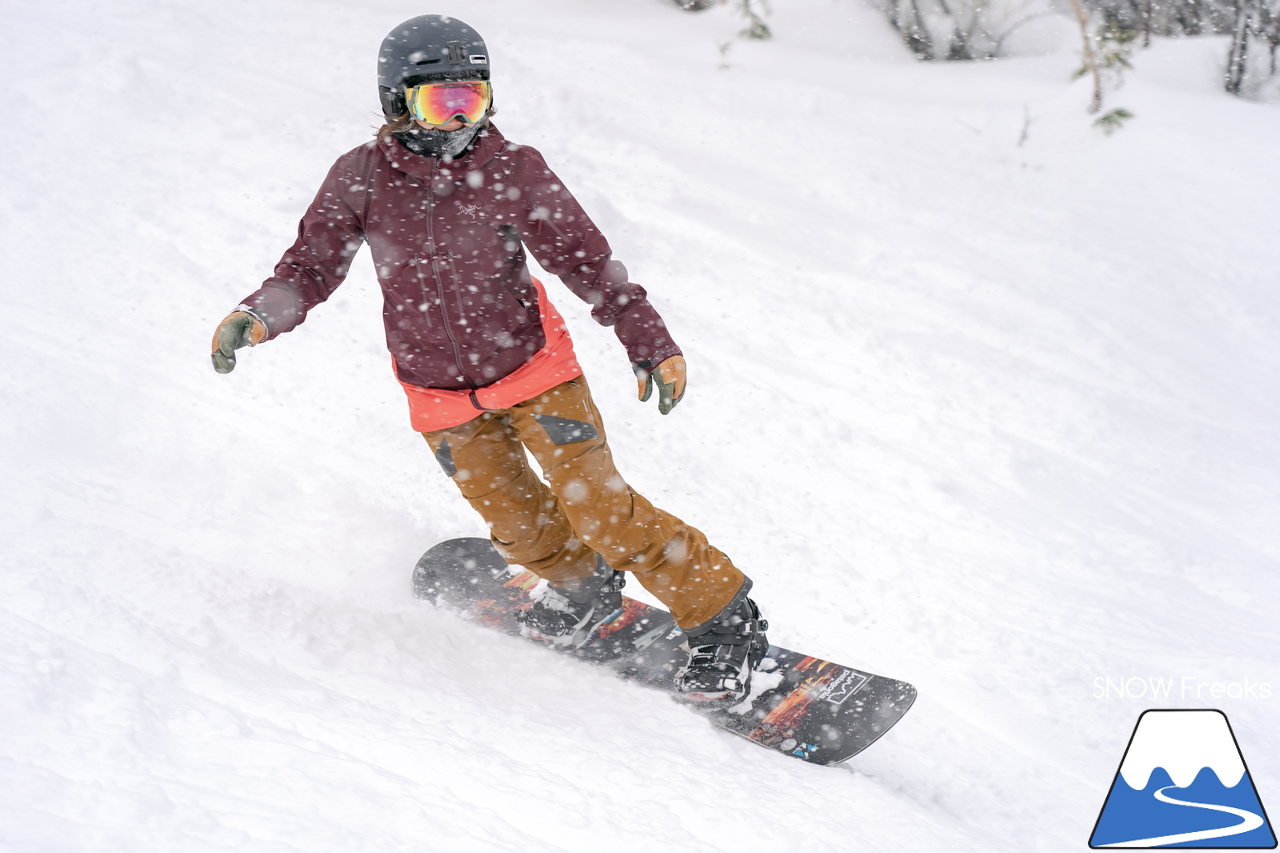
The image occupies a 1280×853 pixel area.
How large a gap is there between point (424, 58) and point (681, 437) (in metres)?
2.49

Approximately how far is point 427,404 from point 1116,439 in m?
3.80

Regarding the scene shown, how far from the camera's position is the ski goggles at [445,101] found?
7.45ft

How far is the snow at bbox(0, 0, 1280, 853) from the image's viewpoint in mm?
2029

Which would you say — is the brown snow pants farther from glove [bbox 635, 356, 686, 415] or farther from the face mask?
the face mask

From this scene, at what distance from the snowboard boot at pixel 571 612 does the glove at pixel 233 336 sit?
134 cm

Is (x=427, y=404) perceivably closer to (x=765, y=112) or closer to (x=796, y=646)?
(x=796, y=646)

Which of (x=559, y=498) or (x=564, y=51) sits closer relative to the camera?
(x=559, y=498)

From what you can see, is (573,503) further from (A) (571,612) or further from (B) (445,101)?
(B) (445,101)

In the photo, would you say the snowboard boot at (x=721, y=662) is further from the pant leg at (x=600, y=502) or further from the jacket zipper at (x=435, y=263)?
the jacket zipper at (x=435, y=263)

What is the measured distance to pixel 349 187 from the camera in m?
2.43

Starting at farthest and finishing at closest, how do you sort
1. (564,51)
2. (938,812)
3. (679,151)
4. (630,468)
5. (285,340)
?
1. (564,51)
2. (679,151)
3. (285,340)
4. (630,468)
5. (938,812)

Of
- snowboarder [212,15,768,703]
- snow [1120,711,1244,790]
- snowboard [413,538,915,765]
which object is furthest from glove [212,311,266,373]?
snow [1120,711,1244,790]

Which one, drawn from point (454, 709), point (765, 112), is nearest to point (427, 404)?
point (454, 709)

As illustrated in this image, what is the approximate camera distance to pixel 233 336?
232 cm
